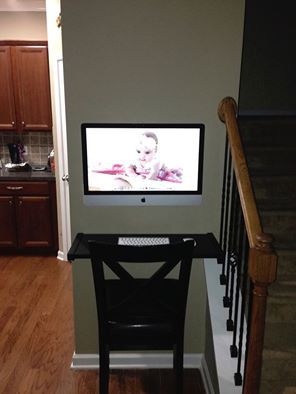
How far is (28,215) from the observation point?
4051mm

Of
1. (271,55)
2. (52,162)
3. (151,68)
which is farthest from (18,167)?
(271,55)

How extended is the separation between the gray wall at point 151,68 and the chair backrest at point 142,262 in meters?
0.63

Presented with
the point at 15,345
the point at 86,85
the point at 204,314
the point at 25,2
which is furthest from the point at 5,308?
the point at 25,2

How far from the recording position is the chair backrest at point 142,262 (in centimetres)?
164

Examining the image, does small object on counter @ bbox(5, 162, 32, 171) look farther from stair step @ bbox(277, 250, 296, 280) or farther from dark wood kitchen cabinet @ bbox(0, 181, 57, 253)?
stair step @ bbox(277, 250, 296, 280)

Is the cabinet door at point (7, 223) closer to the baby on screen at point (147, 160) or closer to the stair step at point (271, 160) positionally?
the baby on screen at point (147, 160)

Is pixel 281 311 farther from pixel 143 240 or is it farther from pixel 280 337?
pixel 143 240

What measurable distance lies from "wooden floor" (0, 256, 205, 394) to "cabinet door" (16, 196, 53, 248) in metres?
0.40

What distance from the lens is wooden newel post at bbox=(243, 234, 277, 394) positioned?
129 cm

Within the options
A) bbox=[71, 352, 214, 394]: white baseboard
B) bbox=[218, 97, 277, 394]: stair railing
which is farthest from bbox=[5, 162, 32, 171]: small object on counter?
bbox=[218, 97, 277, 394]: stair railing

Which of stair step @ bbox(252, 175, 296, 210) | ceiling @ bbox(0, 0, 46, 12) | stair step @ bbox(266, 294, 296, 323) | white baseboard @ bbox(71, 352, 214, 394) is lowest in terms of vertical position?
white baseboard @ bbox(71, 352, 214, 394)

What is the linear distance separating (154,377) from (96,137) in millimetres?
1552

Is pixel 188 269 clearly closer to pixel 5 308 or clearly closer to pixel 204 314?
pixel 204 314

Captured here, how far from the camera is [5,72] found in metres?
3.97
